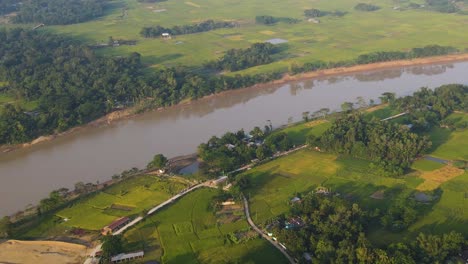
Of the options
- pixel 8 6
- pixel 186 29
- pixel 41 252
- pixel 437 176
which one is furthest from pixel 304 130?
pixel 8 6

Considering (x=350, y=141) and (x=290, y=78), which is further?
(x=290, y=78)

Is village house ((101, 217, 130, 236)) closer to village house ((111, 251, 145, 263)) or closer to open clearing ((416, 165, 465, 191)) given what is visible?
village house ((111, 251, 145, 263))

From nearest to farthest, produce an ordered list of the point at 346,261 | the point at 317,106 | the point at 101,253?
the point at 346,261 < the point at 101,253 < the point at 317,106

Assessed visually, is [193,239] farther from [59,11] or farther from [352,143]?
[59,11]

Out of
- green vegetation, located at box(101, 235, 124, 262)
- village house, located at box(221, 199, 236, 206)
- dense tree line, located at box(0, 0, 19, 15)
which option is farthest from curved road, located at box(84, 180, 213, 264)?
dense tree line, located at box(0, 0, 19, 15)

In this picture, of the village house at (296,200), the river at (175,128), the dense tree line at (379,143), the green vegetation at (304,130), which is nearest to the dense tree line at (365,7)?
the river at (175,128)

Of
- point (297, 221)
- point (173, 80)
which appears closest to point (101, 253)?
point (297, 221)

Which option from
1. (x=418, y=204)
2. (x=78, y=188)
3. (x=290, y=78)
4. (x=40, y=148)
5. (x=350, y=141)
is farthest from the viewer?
(x=290, y=78)

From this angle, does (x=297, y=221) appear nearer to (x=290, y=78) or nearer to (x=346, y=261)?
(x=346, y=261)
